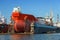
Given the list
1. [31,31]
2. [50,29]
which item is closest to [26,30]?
[31,31]

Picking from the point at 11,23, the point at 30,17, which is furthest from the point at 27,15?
the point at 11,23

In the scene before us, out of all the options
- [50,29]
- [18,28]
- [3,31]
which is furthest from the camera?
[50,29]

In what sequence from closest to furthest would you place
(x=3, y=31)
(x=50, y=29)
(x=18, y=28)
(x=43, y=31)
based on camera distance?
(x=18, y=28) < (x=3, y=31) < (x=43, y=31) < (x=50, y=29)

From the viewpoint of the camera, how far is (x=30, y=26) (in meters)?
109

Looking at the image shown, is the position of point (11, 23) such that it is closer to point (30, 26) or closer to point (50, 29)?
point (30, 26)

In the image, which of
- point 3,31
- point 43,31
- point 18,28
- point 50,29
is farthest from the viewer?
point 50,29

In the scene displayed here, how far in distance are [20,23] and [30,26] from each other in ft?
21.0

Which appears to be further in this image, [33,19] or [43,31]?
[43,31]

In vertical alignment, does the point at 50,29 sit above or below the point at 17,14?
below

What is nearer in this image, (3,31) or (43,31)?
(3,31)

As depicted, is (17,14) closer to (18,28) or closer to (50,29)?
(18,28)

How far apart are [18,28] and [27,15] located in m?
7.88

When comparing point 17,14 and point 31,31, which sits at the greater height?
point 17,14

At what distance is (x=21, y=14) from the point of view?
106438 mm
